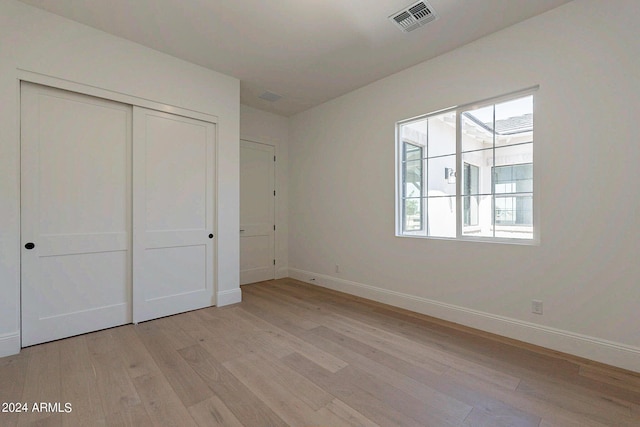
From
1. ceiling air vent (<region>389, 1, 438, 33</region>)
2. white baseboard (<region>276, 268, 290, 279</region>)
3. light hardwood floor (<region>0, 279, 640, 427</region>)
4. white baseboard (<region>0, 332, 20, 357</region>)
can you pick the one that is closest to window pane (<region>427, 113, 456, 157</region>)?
ceiling air vent (<region>389, 1, 438, 33</region>)

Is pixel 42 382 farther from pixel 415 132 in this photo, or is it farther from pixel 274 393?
pixel 415 132

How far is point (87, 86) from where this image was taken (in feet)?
9.28

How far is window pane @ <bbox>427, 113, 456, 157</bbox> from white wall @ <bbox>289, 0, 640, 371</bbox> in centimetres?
19

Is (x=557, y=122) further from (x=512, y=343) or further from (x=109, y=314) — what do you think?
(x=109, y=314)

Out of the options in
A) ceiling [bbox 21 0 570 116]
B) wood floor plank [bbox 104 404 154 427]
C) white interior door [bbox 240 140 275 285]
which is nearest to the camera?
wood floor plank [bbox 104 404 154 427]

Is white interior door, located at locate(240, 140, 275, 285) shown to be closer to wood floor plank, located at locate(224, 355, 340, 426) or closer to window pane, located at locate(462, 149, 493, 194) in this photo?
wood floor plank, located at locate(224, 355, 340, 426)

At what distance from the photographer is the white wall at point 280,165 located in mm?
5070

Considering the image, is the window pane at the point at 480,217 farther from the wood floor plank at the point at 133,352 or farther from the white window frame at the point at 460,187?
the wood floor plank at the point at 133,352

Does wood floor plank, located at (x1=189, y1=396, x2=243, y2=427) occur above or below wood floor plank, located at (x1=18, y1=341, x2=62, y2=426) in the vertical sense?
below

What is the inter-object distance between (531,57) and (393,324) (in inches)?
116

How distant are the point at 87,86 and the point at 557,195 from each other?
4537 mm

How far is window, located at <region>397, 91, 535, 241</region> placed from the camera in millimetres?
2830

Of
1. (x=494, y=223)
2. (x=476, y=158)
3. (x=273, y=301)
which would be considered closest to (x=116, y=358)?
(x=273, y=301)

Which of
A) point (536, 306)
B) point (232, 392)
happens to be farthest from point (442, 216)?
point (232, 392)
